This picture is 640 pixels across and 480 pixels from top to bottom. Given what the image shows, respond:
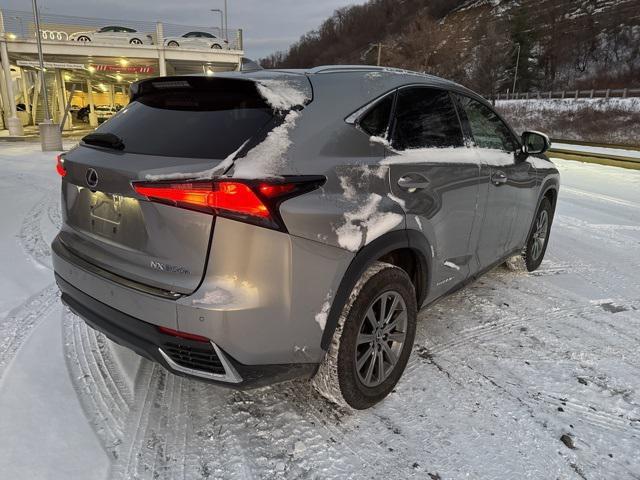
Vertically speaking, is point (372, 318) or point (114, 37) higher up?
point (114, 37)

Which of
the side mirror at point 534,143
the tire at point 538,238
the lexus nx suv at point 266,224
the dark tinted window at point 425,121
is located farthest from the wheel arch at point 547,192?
the lexus nx suv at point 266,224

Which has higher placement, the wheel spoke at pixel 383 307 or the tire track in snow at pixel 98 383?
the wheel spoke at pixel 383 307

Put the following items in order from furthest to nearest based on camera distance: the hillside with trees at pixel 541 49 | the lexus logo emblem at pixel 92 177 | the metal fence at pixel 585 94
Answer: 1. the hillside with trees at pixel 541 49
2. the metal fence at pixel 585 94
3. the lexus logo emblem at pixel 92 177

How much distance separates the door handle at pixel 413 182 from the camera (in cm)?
251

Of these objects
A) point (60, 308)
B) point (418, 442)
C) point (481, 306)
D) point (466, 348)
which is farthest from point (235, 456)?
point (481, 306)

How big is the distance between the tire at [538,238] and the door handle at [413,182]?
2.25 m

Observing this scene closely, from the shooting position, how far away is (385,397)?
2680mm

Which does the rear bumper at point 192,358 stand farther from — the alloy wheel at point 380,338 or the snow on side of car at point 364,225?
the snow on side of car at point 364,225

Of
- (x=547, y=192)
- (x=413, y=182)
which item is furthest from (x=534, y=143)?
(x=413, y=182)

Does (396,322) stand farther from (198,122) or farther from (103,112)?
(103,112)

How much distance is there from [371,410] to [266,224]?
1272mm

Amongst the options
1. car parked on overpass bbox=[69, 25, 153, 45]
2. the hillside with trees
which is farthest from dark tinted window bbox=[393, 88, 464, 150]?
the hillside with trees

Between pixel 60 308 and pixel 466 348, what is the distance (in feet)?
9.80

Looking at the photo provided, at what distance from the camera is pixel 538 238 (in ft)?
15.5
